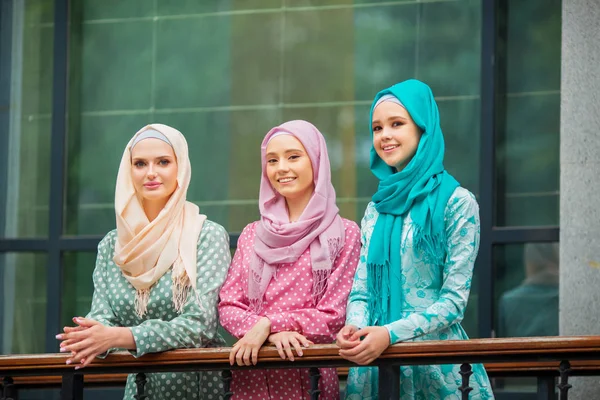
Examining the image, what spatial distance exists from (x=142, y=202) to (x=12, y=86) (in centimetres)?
278

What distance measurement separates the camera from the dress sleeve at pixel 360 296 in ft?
15.1

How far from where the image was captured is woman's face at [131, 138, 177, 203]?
5.04 metres

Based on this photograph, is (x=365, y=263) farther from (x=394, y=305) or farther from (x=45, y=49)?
(x=45, y=49)

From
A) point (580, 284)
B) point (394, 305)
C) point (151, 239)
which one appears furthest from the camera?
point (580, 284)

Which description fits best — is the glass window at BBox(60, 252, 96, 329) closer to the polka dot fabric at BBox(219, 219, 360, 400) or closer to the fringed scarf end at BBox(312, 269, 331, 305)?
the polka dot fabric at BBox(219, 219, 360, 400)

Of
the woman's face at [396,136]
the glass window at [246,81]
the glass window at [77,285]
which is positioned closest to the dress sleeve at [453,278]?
the woman's face at [396,136]

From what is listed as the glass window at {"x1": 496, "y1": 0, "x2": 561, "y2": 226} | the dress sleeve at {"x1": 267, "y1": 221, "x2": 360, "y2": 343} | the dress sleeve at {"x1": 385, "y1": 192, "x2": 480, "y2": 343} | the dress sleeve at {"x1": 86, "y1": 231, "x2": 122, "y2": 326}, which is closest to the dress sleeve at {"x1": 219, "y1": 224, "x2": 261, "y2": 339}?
the dress sleeve at {"x1": 267, "y1": 221, "x2": 360, "y2": 343}

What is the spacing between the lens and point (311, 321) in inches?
184

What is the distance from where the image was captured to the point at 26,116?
7504mm

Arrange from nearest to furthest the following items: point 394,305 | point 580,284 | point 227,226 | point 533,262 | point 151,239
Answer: point 394,305 < point 151,239 < point 580,284 < point 533,262 < point 227,226

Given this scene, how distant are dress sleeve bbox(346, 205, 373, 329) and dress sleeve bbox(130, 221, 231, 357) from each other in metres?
0.59

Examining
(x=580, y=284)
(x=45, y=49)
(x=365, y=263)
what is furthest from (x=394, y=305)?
(x=45, y=49)

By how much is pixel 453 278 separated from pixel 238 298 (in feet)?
2.98

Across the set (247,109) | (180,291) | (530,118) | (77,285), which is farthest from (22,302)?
(530,118)
